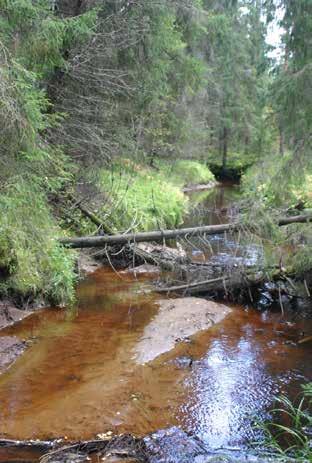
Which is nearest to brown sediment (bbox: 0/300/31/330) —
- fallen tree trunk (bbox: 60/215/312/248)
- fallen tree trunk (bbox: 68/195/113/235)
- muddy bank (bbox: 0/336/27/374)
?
muddy bank (bbox: 0/336/27/374)

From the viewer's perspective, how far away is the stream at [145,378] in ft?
16.2

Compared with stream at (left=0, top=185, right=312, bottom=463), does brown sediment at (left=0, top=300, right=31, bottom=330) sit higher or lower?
higher

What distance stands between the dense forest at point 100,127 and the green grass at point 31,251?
0.02 metres

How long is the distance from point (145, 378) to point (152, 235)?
3.23 meters

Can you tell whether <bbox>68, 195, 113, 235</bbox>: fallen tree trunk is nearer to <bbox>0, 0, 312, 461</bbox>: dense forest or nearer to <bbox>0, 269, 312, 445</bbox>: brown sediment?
<bbox>0, 0, 312, 461</bbox>: dense forest

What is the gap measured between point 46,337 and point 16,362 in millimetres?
927

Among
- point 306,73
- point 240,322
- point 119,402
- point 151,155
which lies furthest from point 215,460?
point 151,155

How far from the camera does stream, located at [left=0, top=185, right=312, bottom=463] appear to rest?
4.93m

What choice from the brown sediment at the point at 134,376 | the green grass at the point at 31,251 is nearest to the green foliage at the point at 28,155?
the green grass at the point at 31,251

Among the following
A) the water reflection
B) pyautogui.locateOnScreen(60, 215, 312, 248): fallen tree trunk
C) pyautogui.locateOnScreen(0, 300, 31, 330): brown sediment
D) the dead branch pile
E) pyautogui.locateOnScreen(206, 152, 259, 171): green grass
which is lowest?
the water reflection

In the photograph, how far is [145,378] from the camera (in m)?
6.16

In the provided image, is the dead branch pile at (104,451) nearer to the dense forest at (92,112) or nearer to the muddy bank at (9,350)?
the muddy bank at (9,350)

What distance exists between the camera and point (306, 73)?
26.5ft

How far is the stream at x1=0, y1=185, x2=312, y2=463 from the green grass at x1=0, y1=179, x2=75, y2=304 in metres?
0.51
